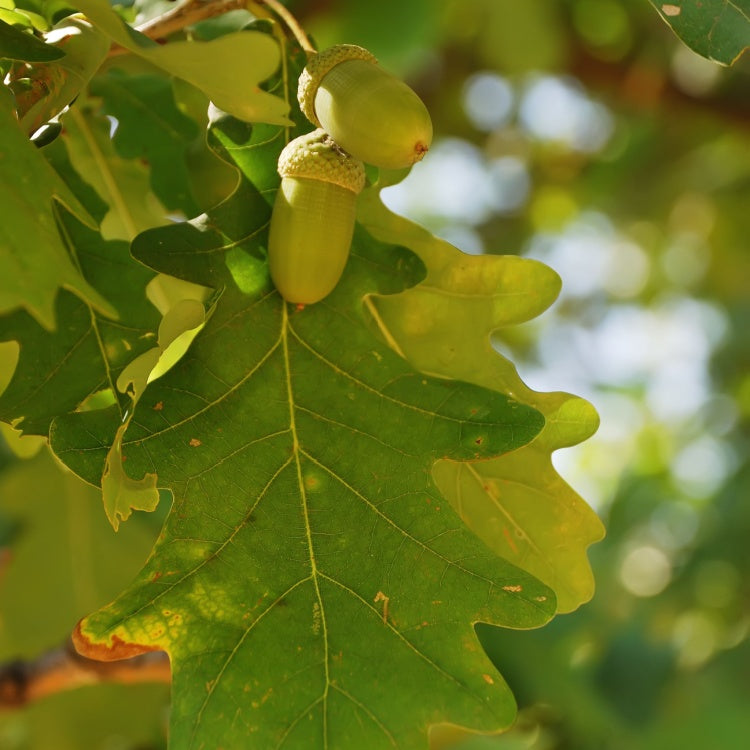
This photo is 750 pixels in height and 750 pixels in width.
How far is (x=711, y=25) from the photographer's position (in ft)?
3.02

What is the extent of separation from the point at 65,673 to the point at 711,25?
3.67 ft

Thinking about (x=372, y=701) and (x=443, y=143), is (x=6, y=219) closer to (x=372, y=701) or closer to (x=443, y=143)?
(x=372, y=701)

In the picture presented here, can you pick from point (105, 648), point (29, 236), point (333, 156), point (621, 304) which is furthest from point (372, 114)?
point (621, 304)

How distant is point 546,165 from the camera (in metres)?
4.77

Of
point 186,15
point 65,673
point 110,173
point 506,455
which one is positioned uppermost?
point 186,15

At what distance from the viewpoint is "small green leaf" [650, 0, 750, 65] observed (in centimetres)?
91

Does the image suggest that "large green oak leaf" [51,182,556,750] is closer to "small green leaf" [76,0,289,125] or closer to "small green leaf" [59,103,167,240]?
"small green leaf" [76,0,289,125]

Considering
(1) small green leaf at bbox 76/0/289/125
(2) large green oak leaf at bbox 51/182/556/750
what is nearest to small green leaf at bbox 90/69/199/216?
(2) large green oak leaf at bbox 51/182/556/750

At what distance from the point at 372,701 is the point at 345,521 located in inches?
6.1

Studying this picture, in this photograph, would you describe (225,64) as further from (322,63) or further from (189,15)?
(189,15)

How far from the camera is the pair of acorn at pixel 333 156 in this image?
0.87 metres

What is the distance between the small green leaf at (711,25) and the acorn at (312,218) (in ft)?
1.00

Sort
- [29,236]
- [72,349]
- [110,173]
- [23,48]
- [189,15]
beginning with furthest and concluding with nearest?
[110,173], [189,15], [72,349], [23,48], [29,236]

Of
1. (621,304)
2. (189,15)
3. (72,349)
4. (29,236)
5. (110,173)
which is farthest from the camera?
(621,304)
